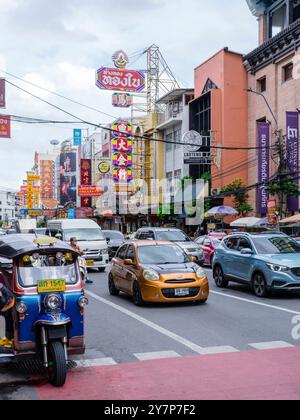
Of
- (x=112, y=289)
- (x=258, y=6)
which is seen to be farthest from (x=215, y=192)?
(x=112, y=289)

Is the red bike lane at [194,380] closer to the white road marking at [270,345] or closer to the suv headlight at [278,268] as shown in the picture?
the white road marking at [270,345]

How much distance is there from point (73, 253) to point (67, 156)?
91.0 meters

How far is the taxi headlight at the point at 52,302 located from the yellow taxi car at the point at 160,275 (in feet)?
18.6

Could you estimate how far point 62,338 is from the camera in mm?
6867

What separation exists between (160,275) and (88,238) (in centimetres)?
1092

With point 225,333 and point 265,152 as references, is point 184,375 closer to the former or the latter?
point 225,333

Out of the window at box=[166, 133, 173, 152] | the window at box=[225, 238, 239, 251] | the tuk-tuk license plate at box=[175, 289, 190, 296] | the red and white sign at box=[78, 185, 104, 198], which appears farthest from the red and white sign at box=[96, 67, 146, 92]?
the tuk-tuk license plate at box=[175, 289, 190, 296]

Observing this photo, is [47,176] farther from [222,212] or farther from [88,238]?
[88,238]

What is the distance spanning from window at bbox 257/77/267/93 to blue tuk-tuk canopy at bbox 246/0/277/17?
15.6 ft

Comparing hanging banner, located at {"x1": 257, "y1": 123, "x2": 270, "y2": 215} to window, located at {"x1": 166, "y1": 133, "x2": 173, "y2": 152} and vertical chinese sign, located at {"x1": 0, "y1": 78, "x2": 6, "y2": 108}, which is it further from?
vertical chinese sign, located at {"x1": 0, "y1": 78, "x2": 6, "y2": 108}

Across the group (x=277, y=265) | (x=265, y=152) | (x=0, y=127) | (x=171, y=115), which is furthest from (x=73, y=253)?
(x=171, y=115)

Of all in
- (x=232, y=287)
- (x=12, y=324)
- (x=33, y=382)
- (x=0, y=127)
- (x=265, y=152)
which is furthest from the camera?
(x=265, y=152)

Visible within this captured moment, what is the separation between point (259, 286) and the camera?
14.6 meters

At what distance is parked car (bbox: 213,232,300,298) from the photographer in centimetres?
1389
